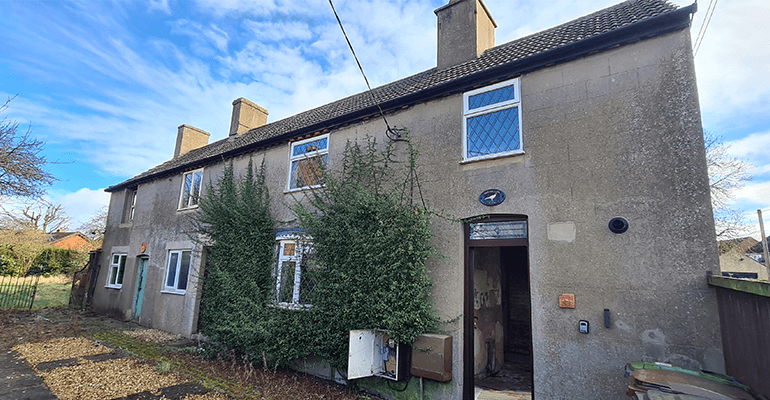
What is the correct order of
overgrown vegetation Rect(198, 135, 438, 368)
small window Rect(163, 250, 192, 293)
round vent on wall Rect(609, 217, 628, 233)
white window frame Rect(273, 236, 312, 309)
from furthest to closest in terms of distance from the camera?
small window Rect(163, 250, 192, 293), white window frame Rect(273, 236, 312, 309), overgrown vegetation Rect(198, 135, 438, 368), round vent on wall Rect(609, 217, 628, 233)

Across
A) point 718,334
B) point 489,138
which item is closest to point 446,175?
point 489,138

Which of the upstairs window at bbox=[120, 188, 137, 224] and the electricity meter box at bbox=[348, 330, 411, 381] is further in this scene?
the upstairs window at bbox=[120, 188, 137, 224]

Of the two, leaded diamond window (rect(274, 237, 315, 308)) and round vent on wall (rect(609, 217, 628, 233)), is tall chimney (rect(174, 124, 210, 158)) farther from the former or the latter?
round vent on wall (rect(609, 217, 628, 233))

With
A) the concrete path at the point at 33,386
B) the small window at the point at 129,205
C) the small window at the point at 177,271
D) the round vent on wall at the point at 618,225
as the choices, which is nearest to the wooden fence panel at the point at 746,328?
the round vent on wall at the point at 618,225

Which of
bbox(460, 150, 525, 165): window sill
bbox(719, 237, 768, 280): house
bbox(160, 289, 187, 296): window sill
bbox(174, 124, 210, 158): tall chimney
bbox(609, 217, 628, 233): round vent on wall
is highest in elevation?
bbox(174, 124, 210, 158): tall chimney

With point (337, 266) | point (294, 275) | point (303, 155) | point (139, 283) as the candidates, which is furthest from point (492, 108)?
point (139, 283)

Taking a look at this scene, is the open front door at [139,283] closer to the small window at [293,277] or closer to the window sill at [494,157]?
the small window at [293,277]

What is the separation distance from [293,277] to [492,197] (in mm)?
4799

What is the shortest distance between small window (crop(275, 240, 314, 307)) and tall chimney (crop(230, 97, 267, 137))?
799cm

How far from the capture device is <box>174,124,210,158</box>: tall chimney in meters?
16.5

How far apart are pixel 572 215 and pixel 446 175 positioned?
7.15ft

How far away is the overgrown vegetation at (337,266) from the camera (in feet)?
19.4

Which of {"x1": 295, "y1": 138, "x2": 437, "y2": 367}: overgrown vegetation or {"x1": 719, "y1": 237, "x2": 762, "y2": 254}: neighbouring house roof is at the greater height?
{"x1": 719, "y1": 237, "x2": 762, "y2": 254}: neighbouring house roof

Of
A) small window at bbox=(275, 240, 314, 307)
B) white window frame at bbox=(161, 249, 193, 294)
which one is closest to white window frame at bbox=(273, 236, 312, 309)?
small window at bbox=(275, 240, 314, 307)
